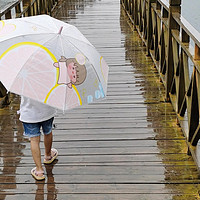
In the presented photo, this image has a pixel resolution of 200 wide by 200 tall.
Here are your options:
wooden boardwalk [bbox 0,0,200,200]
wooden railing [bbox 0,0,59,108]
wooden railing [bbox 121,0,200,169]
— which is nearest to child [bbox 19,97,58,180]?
wooden boardwalk [bbox 0,0,200,200]

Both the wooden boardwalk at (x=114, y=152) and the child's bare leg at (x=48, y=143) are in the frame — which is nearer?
the wooden boardwalk at (x=114, y=152)

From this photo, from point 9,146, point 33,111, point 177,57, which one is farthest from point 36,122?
point 177,57

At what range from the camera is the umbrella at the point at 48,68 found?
274 centimetres

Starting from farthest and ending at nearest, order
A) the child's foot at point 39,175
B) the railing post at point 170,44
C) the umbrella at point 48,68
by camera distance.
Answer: the railing post at point 170,44
the child's foot at point 39,175
the umbrella at point 48,68

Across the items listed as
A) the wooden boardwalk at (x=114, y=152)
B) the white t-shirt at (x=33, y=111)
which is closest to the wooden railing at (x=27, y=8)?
the wooden boardwalk at (x=114, y=152)

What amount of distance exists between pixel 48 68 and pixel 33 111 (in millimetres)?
419

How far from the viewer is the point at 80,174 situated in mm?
3314

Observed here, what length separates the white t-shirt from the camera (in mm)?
3043

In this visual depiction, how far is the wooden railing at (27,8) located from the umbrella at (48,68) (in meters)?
1.72

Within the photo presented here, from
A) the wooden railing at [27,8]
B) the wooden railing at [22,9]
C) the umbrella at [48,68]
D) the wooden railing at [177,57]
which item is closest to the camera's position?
the umbrella at [48,68]

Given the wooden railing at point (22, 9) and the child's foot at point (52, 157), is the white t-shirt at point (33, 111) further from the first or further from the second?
the wooden railing at point (22, 9)

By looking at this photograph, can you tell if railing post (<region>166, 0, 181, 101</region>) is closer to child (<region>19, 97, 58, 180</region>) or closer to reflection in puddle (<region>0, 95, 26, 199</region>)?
reflection in puddle (<region>0, 95, 26, 199</region>)

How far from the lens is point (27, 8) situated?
618 cm

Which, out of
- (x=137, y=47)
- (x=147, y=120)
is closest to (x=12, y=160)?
(x=147, y=120)
